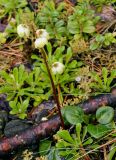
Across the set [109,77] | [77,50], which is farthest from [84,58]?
[109,77]

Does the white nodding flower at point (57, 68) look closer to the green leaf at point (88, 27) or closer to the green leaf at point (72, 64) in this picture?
the green leaf at point (72, 64)

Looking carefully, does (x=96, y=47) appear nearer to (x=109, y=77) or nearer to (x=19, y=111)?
(x=109, y=77)

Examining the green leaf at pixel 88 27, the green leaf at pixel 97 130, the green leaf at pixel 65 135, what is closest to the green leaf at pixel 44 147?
the green leaf at pixel 65 135

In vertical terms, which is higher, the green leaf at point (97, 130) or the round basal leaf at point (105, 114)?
the round basal leaf at point (105, 114)

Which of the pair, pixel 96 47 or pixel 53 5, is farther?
pixel 53 5

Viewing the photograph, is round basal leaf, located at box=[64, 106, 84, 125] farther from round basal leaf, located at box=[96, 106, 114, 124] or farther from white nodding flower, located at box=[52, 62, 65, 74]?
white nodding flower, located at box=[52, 62, 65, 74]

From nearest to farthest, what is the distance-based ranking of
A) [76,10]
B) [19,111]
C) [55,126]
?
[55,126] < [19,111] < [76,10]
